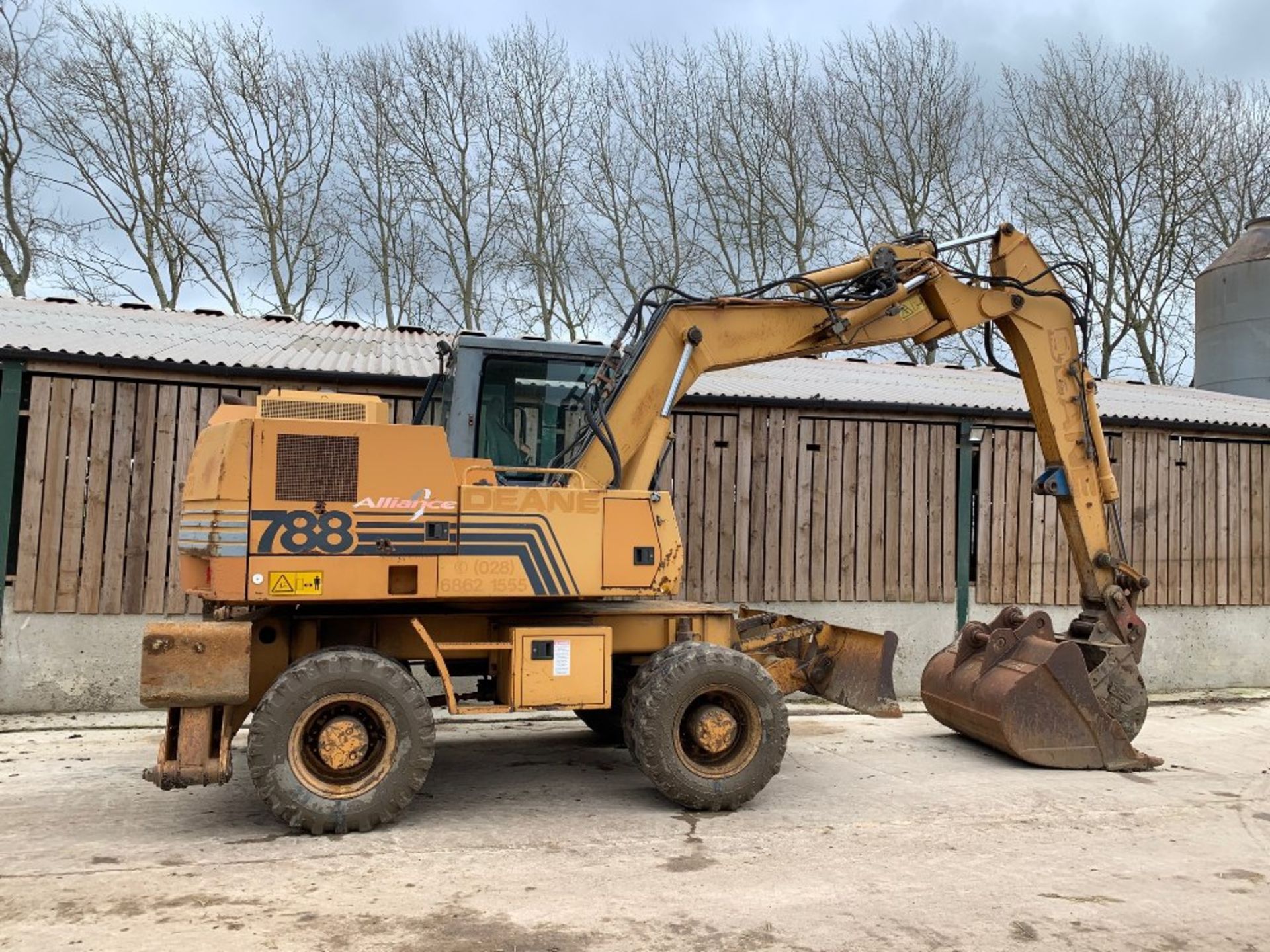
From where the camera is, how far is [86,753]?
742 cm

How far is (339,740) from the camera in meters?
5.49

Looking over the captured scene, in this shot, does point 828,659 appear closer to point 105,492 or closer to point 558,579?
point 558,579

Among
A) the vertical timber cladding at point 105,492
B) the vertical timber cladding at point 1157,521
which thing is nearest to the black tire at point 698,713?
the vertical timber cladding at point 105,492

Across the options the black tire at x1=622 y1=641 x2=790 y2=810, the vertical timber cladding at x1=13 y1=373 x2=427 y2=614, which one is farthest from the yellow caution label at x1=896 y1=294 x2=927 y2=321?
the vertical timber cladding at x1=13 y1=373 x2=427 y2=614

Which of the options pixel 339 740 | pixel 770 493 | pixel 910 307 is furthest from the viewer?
pixel 770 493

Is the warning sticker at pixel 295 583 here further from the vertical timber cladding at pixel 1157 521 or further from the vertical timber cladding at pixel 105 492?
the vertical timber cladding at pixel 1157 521

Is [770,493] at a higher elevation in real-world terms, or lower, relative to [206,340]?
lower

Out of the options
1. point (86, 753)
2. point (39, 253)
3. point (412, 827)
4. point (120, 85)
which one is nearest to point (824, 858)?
point (412, 827)

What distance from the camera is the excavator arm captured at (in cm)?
667

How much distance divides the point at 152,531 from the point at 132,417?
1.07 meters

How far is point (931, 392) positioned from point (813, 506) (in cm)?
272

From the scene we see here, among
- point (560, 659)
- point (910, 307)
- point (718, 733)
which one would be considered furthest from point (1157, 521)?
point (560, 659)

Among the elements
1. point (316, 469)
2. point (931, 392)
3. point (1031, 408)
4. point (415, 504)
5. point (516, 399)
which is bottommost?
point (415, 504)

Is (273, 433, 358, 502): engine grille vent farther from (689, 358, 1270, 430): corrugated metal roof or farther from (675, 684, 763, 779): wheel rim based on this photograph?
(689, 358, 1270, 430): corrugated metal roof
